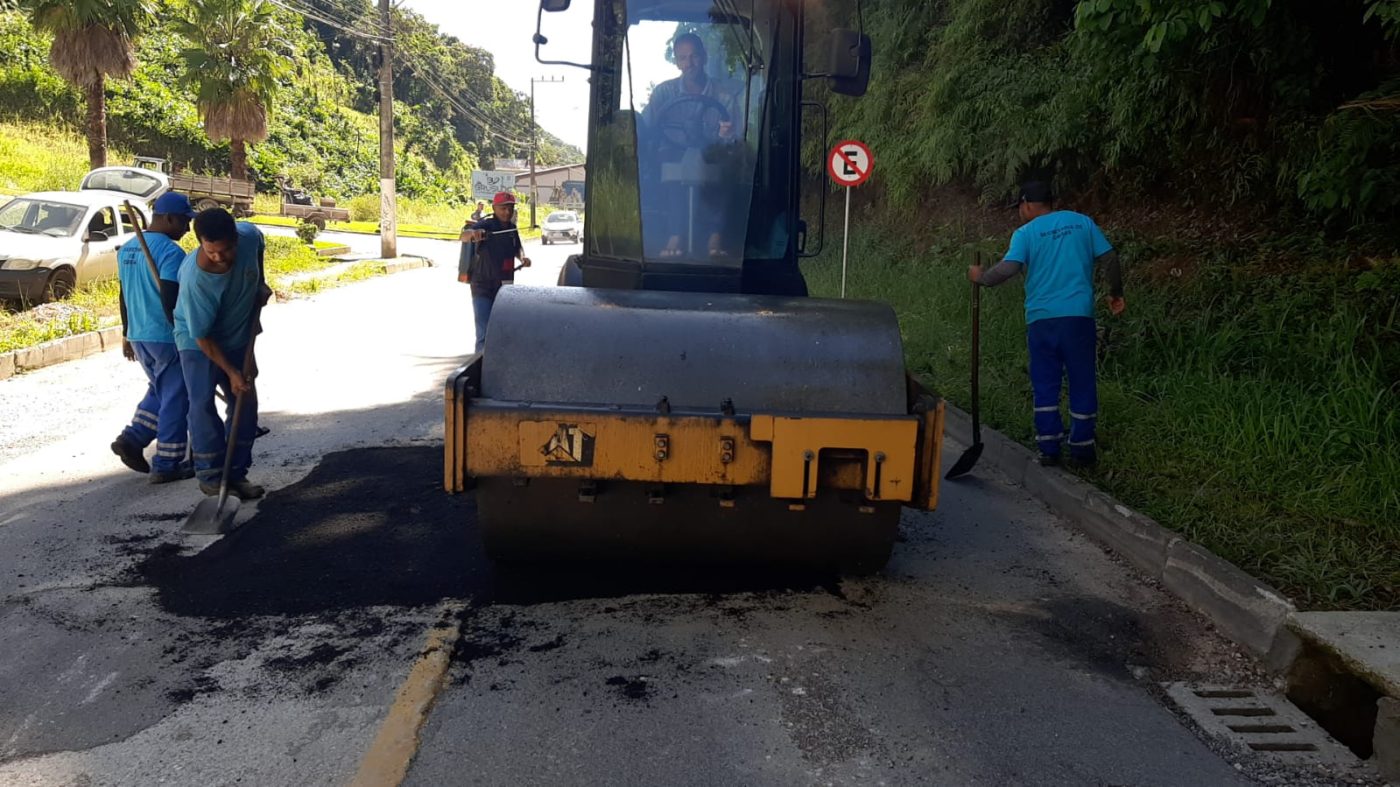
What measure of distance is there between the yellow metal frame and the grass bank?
1944 mm

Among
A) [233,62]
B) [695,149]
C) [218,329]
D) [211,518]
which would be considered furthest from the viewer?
[233,62]

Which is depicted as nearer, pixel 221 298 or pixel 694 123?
pixel 694 123

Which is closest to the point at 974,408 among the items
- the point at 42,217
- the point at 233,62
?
the point at 42,217

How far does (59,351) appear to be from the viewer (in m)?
10.8

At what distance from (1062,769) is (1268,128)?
274 inches

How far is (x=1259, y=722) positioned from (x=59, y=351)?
11245 millimetres

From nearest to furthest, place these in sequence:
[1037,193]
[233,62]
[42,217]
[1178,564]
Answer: [1178,564] → [1037,193] → [42,217] → [233,62]

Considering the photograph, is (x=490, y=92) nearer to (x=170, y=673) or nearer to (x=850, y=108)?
(x=850, y=108)

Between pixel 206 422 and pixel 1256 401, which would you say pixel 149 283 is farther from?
pixel 1256 401

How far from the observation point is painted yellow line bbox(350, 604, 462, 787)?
310 centimetres

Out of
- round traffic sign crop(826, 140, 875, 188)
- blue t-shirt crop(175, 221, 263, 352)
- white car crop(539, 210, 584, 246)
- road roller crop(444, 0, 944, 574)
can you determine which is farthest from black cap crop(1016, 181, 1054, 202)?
white car crop(539, 210, 584, 246)

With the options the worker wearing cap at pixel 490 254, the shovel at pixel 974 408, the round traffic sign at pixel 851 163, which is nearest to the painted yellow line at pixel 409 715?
the shovel at pixel 974 408

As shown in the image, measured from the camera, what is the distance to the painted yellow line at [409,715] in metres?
3.10

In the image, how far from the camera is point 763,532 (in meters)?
4.41
